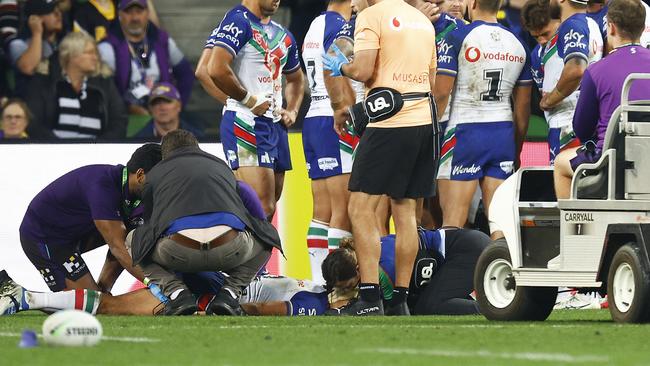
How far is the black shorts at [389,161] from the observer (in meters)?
9.82

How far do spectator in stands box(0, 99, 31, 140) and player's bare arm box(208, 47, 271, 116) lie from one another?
101 inches

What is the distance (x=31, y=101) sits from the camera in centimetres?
1370

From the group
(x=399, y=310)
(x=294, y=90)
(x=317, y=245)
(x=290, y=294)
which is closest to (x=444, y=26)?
(x=294, y=90)

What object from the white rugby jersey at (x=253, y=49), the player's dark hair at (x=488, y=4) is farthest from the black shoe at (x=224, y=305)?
the player's dark hair at (x=488, y=4)

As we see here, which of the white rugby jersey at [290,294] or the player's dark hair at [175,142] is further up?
the player's dark hair at [175,142]

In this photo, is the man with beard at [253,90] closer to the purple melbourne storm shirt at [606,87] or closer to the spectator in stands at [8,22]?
the purple melbourne storm shirt at [606,87]

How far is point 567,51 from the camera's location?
11.5 metres

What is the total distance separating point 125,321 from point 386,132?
204cm

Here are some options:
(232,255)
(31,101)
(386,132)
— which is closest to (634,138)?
(386,132)

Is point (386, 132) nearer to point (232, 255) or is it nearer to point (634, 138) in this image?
point (232, 255)

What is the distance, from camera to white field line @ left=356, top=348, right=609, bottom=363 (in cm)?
630

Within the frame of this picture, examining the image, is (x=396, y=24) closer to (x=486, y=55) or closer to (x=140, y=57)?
(x=486, y=55)

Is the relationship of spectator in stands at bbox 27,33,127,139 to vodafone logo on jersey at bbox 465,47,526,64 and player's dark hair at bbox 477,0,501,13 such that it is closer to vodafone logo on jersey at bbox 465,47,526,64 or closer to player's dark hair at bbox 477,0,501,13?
vodafone logo on jersey at bbox 465,47,526,64

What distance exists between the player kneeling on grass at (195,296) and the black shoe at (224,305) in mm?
165
